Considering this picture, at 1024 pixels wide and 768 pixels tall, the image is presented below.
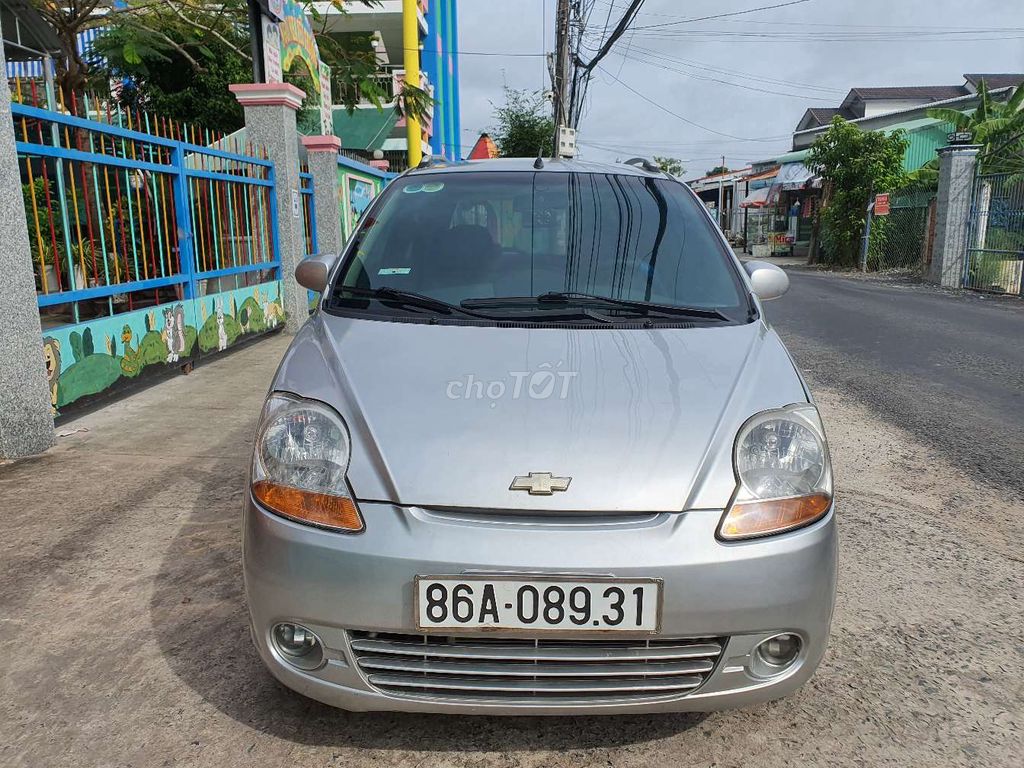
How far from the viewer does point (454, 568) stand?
178 centimetres

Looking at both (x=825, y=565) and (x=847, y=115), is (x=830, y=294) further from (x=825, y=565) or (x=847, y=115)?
(x=847, y=115)

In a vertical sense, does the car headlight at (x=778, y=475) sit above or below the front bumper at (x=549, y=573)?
above

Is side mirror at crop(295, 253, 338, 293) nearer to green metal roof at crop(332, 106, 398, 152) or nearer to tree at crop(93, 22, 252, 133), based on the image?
tree at crop(93, 22, 252, 133)

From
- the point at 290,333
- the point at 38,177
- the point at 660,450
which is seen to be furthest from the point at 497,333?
the point at 290,333

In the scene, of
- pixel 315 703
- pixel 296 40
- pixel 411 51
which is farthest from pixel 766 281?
pixel 411 51

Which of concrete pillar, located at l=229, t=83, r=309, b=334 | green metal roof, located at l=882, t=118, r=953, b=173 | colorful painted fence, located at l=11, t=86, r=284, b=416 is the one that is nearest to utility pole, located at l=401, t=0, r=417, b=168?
concrete pillar, located at l=229, t=83, r=309, b=334

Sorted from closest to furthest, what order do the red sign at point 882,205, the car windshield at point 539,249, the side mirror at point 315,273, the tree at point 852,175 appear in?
the car windshield at point 539,249 → the side mirror at point 315,273 → the red sign at point 882,205 → the tree at point 852,175

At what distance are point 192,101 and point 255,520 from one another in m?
15.1

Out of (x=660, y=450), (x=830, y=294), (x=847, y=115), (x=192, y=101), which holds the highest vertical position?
(x=847, y=115)

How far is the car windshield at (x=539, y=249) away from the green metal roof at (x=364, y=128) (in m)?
19.4

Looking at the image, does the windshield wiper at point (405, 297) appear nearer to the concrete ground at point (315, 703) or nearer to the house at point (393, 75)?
the concrete ground at point (315, 703)

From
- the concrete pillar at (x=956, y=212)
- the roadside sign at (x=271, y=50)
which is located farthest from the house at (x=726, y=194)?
the roadside sign at (x=271, y=50)

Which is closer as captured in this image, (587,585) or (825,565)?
(587,585)

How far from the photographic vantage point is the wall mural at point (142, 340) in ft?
16.9
